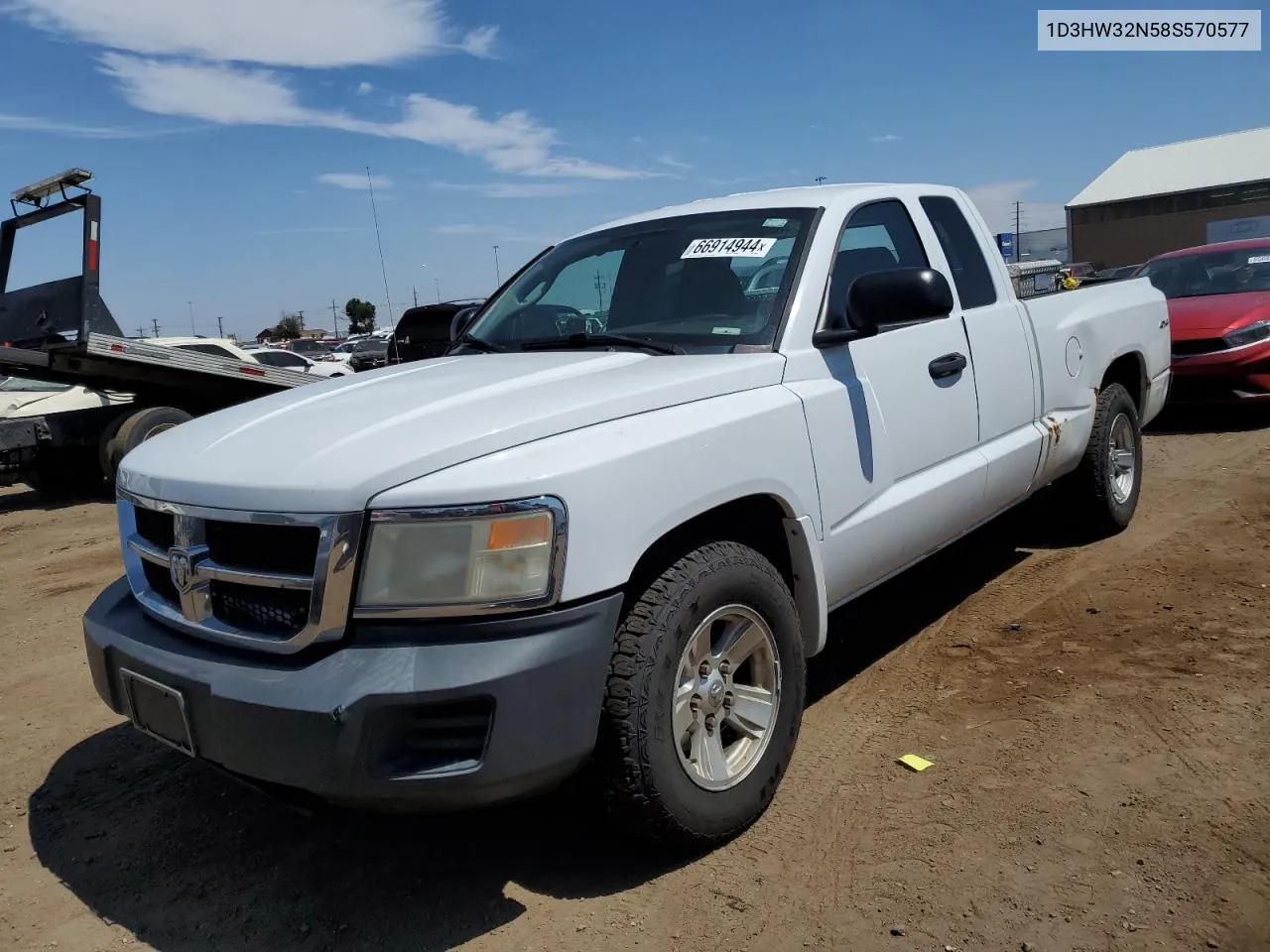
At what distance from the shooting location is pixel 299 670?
7.69 feet

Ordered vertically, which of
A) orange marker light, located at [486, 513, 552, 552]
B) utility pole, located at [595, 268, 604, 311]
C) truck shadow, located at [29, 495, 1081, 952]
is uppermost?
utility pole, located at [595, 268, 604, 311]

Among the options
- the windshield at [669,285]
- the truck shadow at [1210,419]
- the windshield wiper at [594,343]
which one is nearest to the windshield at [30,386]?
the windshield at [669,285]

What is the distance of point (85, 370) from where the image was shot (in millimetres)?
9500

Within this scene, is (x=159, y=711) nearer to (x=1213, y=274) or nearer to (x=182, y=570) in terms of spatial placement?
(x=182, y=570)

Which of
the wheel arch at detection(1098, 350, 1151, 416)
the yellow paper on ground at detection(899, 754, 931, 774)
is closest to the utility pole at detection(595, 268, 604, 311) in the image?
the yellow paper on ground at detection(899, 754, 931, 774)

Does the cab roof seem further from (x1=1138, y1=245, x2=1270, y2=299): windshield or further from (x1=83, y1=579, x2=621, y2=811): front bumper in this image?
(x1=1138, y1=245, x2=1270, y2=299): windshield

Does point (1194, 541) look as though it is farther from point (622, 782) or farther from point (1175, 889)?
point (622, 782)

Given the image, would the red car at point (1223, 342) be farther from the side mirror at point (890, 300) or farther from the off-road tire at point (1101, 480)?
the side mirror at point (890, 300)

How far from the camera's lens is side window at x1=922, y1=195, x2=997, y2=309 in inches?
171

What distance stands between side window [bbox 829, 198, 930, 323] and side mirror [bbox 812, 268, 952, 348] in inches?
7.9

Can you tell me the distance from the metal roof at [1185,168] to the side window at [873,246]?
179 feet

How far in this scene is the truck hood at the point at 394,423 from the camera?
94.5 inches

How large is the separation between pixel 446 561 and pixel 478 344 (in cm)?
188

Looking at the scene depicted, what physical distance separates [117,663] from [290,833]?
0.80m
